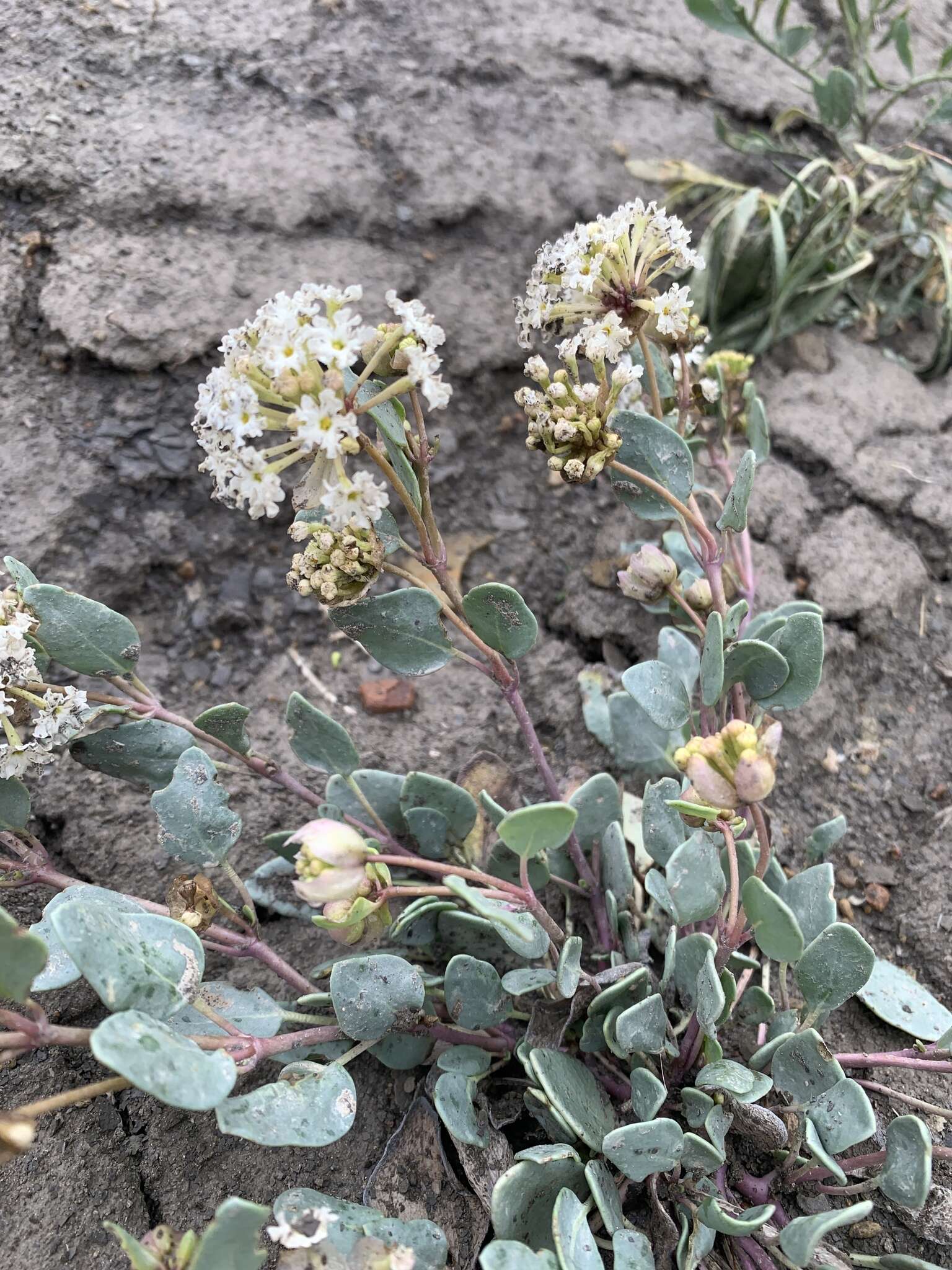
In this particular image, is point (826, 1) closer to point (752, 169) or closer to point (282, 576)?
point (752, 169)

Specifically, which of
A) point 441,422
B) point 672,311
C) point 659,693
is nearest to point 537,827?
point 659,693

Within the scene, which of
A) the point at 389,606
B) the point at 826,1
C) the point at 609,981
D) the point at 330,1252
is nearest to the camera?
the point at 330,1252

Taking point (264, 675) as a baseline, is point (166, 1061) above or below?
above

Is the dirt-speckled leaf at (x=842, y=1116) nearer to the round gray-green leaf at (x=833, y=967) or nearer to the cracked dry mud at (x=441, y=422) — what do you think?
the round gray-green leaf at (x=833, y=967)

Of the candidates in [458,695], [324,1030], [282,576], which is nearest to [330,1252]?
[324,1030]

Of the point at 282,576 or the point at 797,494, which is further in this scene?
the point at 797,494

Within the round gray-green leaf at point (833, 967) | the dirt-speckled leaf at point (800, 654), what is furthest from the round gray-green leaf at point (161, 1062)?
the dirt-speckled leaf at point (800, 654)

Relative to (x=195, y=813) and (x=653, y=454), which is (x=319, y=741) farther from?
(x=653, y=454)
